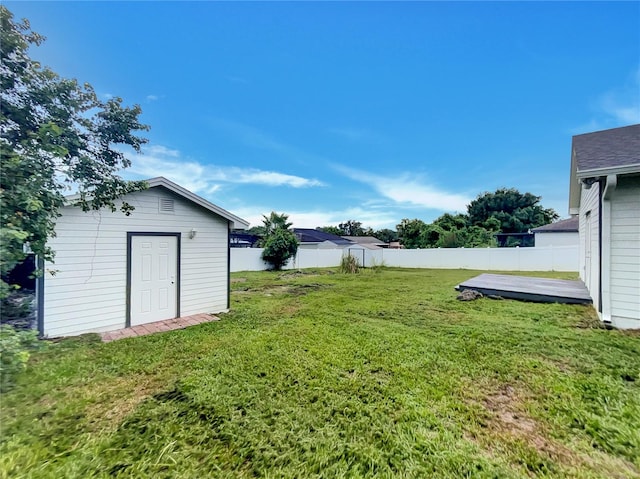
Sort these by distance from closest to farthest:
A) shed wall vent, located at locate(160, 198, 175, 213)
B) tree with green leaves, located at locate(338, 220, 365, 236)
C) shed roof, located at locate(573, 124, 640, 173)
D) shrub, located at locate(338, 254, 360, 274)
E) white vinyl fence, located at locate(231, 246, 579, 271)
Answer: shed roof, located at locate(573, 124, 640, 173) → shed wall vent, located at locate(160, 198, 175, 213) → white vinyl fence, located at locate(231, 246, 579, 271) → shrub, located at locate(338, 254, 360, 274) → tree with green leaves, located at locate(338, 220, 365, 236)

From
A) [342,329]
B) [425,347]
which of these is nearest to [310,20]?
[342,329]

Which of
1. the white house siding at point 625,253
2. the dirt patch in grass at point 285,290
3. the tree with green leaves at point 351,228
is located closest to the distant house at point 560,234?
the white house siding at point 625,253

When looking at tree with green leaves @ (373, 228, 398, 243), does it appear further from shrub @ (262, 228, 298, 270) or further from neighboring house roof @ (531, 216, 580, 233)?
shrub @ (262, 228, 298, 270)

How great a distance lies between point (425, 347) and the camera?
3.97 metres

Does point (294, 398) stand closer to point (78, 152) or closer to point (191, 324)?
point (191, 324)

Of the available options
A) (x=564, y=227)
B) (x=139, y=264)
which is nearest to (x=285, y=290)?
(x=139, y=264)

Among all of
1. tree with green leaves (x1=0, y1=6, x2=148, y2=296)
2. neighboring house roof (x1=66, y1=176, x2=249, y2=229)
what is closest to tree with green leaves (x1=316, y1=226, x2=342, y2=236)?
neighboring house roof (x1=66, y1=176, x2=249, y2=229)

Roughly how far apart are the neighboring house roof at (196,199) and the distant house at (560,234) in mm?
24098

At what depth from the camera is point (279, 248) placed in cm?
1647

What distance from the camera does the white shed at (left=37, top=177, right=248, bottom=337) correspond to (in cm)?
443

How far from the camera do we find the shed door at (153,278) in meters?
5.24

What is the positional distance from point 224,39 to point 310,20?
2.54 m

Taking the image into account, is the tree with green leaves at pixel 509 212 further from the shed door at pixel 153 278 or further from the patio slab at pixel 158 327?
the shed door at pixel 153 278

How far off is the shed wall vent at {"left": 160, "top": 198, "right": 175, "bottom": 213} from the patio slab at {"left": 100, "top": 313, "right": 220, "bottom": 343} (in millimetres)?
2274
